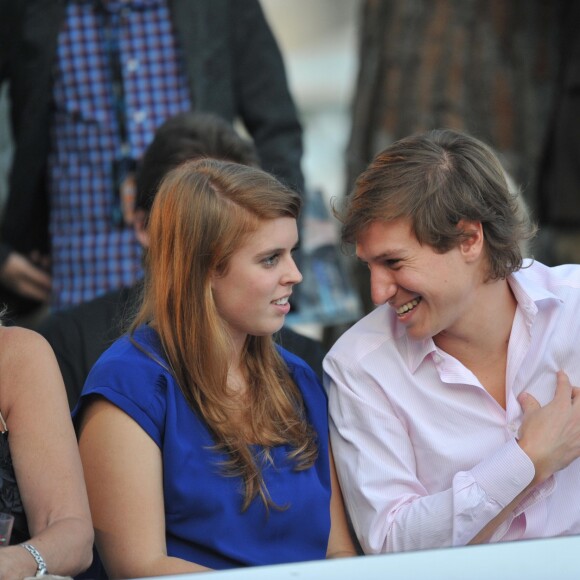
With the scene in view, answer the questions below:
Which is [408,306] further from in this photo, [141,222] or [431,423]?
[141,222]

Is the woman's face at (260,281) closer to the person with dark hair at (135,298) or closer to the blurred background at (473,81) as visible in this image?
the person with dark hair at (135,298)

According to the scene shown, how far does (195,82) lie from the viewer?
4238mm

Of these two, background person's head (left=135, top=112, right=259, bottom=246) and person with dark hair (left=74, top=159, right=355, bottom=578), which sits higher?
background person's head (left=135, top=112, right=259, bottom=246)

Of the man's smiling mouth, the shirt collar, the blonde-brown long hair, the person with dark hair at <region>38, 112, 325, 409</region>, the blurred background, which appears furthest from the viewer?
the blurred background

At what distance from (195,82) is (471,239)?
66.6 inches

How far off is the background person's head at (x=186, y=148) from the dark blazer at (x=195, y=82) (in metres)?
0.58

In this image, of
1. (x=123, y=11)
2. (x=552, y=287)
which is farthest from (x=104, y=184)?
(x=552, y=287)

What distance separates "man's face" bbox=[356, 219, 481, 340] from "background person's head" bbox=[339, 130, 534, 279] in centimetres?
2

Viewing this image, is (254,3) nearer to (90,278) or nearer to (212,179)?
(90,278)

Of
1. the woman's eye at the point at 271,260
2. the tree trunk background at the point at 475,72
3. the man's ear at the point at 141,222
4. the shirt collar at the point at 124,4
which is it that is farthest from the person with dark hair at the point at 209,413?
the tree trunk background at the point at 475,72

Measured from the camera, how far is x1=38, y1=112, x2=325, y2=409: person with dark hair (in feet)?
11.0

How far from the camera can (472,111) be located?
18.0 feet

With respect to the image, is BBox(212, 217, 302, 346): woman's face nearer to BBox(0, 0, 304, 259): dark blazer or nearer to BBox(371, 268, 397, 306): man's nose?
BBox(371, 268, 397, 306): man's nose

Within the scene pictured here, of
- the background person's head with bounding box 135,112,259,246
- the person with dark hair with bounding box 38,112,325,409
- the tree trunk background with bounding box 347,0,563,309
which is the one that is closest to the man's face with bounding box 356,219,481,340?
the person with dark hair with bounding box 38,112,325,409
